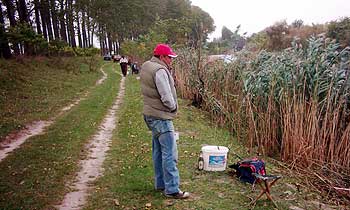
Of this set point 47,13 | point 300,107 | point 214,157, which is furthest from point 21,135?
point 47,13

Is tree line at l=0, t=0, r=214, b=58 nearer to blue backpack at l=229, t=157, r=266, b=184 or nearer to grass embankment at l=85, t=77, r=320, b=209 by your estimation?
grass embankment at l=85, t=77, r=320, b=209

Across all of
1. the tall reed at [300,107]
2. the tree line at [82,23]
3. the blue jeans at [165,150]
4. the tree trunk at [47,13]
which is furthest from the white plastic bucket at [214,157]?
the tree trunk at [47,13]

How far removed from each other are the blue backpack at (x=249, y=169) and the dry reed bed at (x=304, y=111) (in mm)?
1104

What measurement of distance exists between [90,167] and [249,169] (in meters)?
2.60

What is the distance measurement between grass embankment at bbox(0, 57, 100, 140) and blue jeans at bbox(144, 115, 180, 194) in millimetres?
4680

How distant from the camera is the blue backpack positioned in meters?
5.02

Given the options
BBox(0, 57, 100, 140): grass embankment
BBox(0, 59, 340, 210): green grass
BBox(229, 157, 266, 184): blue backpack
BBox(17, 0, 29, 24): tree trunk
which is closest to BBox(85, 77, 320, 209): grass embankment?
BBox(0, 59, 340, 210): green grass

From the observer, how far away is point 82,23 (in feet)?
111

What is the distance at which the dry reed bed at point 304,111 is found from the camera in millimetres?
5875

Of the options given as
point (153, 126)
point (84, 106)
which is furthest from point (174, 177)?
point (84, 106)

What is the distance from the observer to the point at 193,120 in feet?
33.7

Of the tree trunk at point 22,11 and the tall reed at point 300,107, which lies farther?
the tree trunk at point 22,11

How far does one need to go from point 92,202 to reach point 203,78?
25.2ft

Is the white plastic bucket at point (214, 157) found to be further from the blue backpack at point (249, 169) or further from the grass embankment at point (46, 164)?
the grass embankment at point (46, 164)
